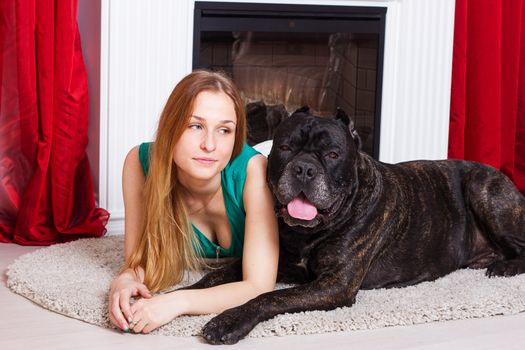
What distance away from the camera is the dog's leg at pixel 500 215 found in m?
2.82

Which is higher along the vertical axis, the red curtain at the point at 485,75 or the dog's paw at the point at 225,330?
the red curtain at the point at 485,75

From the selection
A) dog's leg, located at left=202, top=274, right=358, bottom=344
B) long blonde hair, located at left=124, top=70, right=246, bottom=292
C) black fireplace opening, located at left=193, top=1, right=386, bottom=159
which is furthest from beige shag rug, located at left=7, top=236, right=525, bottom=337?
black fireplace opening, located at left=193, top=1, right=386, bottom=159

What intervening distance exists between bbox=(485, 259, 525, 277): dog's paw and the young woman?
2.60 ft

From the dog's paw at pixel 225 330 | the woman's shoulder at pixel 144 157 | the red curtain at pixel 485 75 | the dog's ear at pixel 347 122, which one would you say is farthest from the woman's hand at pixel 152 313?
the red curtain at pixel 485 75

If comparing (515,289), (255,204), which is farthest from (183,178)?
(515,289)

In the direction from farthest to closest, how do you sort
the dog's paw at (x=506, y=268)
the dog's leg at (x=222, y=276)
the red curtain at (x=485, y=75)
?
the red curtain at (x=485, y=75) → the dog's paw at (x=506, y=268) → the dog's leg at (x=222, y=276)

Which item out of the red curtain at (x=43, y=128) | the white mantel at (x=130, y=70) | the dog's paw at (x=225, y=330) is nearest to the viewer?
the dog's paw at (x=225, y=330)

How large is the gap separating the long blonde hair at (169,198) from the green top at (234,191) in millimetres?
36

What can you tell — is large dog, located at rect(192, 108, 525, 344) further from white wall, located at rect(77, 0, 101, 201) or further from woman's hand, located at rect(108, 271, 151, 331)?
white wall, located at rect(77, 0, 101, 201)

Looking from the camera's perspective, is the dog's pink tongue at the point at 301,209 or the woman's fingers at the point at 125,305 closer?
the woman's fingers at the point at 125,305

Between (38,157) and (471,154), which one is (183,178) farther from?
(471,154)

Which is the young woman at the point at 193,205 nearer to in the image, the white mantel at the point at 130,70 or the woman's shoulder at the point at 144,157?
the woman's shoulder at the point at 144,157

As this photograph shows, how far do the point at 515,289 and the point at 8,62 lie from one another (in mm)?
1944

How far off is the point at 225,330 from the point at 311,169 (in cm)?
49
